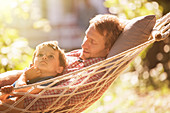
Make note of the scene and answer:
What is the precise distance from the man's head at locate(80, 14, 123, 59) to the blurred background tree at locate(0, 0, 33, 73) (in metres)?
1.18

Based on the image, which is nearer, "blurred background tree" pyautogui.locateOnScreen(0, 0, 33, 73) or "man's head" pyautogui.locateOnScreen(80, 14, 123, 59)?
"man's head" pyautogui.locateOnScreen(80, 14, 123, 59)

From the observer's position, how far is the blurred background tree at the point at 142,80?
362cm

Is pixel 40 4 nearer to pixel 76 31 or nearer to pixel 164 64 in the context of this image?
pixel 76 31

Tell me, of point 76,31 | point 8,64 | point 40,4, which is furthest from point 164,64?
point 40,4

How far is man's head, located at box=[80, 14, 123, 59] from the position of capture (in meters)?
1.91

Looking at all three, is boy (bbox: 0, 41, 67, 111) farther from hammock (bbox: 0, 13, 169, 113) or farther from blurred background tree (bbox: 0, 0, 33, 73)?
blurred background tree (bbox: 0, 0, 33, 73)

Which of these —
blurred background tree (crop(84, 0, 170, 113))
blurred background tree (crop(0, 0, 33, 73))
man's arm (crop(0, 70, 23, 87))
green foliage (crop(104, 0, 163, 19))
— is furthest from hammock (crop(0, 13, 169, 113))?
green foliage (crop(104, 0, 163, 19))

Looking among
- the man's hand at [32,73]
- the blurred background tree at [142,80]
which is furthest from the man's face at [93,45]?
the blurred background tree at [142,80]

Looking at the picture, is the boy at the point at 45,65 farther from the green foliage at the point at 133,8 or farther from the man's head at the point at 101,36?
the green foliage at the point at 133,8

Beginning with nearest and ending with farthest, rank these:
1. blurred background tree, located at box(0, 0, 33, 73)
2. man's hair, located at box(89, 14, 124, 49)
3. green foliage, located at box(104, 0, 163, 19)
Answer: man's hair, located at box(89, 14, 124, 49) → blurred background tree, located at box(0, 0, 33, 73) → green foliage, located at box(104, 0, 163, 19)

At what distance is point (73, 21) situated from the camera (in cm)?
812

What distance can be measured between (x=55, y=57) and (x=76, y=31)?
6.23 m

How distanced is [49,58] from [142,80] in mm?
2818

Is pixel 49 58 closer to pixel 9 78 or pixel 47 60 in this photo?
pixel 47 60
